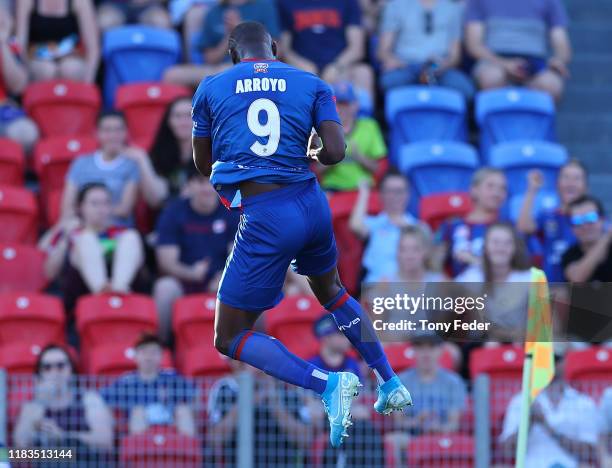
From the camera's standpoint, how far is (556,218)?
41.6 ft

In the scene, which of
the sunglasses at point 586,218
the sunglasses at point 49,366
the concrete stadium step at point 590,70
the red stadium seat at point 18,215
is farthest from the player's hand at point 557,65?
the sunglasses at point 49,366

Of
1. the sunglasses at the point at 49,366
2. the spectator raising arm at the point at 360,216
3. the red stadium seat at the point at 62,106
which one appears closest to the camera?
the sunglasses at the point at 49,366

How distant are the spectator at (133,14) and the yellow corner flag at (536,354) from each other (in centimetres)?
588

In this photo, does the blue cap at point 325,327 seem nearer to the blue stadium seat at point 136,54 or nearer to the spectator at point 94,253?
the spectator at point 94,253

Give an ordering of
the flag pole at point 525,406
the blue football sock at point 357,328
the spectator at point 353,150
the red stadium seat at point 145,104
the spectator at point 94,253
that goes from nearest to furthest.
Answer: the blue football sock at point 357,328 < the flag pole at point 525,406 < the spectator at point 94,253 < the spectator at point 353,150 < the red stadium seat at point 145,104

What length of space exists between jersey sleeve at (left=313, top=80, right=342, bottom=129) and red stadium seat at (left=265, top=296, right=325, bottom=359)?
390 cm

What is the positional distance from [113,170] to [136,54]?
1.49 m

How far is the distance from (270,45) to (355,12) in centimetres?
617

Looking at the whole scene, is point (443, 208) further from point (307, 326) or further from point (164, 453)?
point (164, 453)

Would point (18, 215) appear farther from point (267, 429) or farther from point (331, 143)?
point (331, 143)

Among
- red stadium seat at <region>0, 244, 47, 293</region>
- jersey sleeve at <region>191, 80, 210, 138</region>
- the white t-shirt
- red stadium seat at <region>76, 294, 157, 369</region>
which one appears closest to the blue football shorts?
jersey sleeve at <region>191, 80, 210, 138</region>

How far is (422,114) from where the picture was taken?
13680 millimetres

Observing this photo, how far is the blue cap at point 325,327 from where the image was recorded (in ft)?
36.5

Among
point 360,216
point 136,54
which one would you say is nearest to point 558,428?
point 360,216
